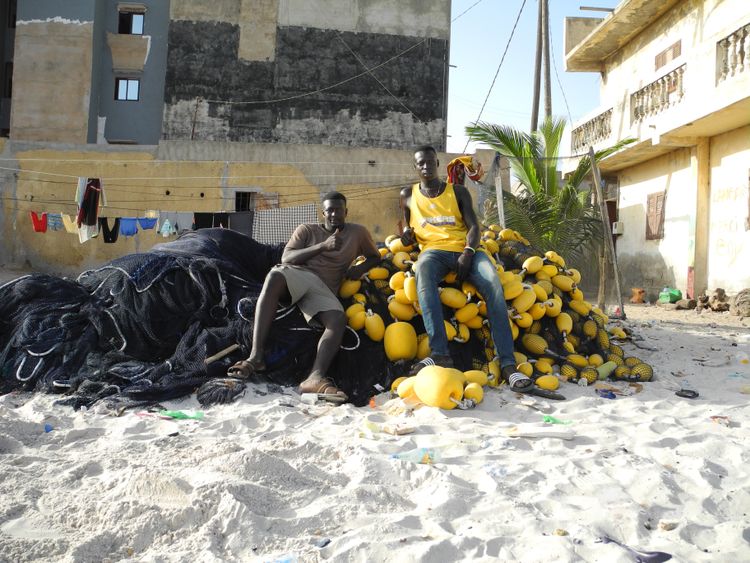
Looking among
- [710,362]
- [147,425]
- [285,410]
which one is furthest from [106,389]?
[710,362]

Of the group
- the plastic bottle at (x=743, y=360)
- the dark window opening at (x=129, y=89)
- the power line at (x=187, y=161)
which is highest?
the dark window opening at (x=129, y=89)

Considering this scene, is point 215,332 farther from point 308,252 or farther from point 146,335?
point 308,252

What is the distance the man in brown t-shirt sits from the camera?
4168 millimetres

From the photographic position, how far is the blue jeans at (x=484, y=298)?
431cm

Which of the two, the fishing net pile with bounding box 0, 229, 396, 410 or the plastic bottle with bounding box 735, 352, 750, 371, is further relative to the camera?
the plastic bottle with bounding box 735, 352, 750, 371

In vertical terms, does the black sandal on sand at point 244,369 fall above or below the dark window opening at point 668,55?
below

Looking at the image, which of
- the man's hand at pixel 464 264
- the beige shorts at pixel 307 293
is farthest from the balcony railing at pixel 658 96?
the beige shorts at pixel 307 293

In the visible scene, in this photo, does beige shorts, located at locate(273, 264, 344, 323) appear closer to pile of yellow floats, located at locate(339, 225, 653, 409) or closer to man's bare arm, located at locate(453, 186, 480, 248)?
pile of yellow floats, located at locate(339, 225, 653, 409)

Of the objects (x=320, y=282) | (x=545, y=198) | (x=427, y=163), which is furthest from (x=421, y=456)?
(x=545, y=198)

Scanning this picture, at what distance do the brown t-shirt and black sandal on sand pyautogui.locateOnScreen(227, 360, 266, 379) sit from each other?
90cm

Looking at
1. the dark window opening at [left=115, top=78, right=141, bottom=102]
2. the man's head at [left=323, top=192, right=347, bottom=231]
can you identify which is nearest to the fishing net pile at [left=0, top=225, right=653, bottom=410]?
the man's head at [left=323, top=192, right=347, bottom=231]

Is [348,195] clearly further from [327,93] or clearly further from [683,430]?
[683,430]

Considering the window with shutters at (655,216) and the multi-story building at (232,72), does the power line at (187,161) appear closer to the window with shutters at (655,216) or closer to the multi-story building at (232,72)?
the window with shutters at (655,216)

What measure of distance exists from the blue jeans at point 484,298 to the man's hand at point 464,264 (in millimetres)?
74
